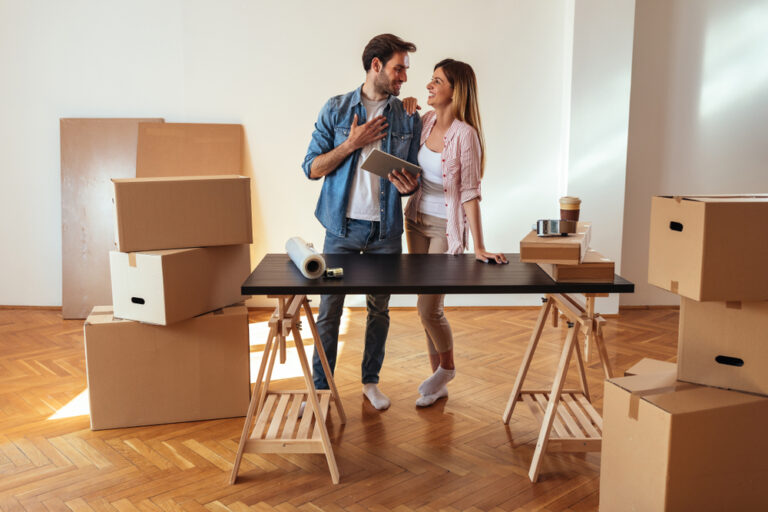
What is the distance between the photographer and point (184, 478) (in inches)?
103

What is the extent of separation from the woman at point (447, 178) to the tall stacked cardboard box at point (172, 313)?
0.79m

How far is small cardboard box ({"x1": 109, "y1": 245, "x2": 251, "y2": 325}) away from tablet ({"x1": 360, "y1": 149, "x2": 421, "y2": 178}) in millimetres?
788

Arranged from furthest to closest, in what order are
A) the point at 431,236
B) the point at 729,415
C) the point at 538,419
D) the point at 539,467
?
the point at 431,236 → the point at 538,419 → the point at 539,467 → the point at 729,415

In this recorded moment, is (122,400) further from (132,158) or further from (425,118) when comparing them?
(132,158)

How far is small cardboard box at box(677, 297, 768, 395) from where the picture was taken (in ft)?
6.79

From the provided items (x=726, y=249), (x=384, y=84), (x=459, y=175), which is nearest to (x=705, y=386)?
(x=726, y=249)

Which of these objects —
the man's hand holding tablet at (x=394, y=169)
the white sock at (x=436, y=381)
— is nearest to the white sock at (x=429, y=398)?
the white sock at (x=436, y=381)

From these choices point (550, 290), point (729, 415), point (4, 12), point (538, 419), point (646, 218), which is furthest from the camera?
point (646, 218)

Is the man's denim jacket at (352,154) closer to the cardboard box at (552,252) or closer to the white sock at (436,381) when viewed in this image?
the white sock at (436,381)

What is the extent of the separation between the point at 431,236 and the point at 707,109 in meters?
3.03

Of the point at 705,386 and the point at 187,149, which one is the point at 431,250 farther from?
the point at 187,149

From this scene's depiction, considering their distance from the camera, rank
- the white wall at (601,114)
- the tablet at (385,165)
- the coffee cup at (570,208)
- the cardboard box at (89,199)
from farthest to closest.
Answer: the cardboard box at (89,199), the white wall at (601,114), the tablet at (385,165), the coffee cup at (570,208)

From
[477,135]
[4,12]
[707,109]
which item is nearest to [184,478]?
[477,135]

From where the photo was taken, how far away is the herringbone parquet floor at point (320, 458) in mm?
2453
